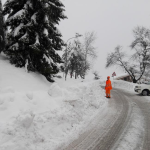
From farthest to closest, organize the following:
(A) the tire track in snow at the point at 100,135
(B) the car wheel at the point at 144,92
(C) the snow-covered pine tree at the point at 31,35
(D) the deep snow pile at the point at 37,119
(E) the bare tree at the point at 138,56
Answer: (E) the bare tree at the point at 138,56
(B) the car wheel at the point at 144,92
(C) the snow-covered pine tree at the point at 31,35
(A) the tire track in snow at the point at 100,135
(D) the deep snow pile at the point at 37,119

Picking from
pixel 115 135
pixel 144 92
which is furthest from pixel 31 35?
pixel 144 92

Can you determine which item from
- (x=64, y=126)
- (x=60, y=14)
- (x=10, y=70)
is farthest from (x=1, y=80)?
(x=60, y=14)

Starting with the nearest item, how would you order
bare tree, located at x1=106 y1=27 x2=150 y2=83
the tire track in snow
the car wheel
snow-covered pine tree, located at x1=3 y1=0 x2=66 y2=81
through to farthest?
the tire track in snow < snow-covered pine tree, located at x1=3 y1=0 x2=66 y2=81 < the car wheel < bare tree, located at x1=106 y1=27 x2=150 y2=83

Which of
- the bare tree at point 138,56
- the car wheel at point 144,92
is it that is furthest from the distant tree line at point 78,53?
the car wheel at point 144,92

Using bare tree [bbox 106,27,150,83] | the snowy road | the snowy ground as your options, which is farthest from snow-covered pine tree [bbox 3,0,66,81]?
bare tree [bbox 106,27,150,83]

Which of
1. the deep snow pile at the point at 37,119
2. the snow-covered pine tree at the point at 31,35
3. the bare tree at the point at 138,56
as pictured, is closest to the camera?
the deep snow pile at the point at 37,119

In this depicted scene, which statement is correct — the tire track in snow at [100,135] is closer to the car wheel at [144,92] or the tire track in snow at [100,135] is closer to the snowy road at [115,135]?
the snowy road at [115,135]

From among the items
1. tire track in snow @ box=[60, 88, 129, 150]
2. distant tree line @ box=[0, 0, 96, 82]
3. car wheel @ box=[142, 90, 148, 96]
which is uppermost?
distant tree line @ box=[0, 0, 96, 82]

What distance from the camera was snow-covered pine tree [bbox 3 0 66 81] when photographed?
29.9 feet

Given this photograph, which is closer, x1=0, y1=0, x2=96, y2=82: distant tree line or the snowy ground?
the snowy ground

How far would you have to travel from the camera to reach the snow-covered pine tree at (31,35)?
9.11 metres

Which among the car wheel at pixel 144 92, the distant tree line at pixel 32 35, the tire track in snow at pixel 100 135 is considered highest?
the distant tree line at pixel 32 35

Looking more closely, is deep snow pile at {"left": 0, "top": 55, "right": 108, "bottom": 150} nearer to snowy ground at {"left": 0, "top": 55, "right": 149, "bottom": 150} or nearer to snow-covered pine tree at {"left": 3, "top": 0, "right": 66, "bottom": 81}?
snowy ground at {"left": 0, "top": 55, "right": 149, "bottom": 150}

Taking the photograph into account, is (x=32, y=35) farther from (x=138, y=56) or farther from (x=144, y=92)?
(x=138, y=56)
